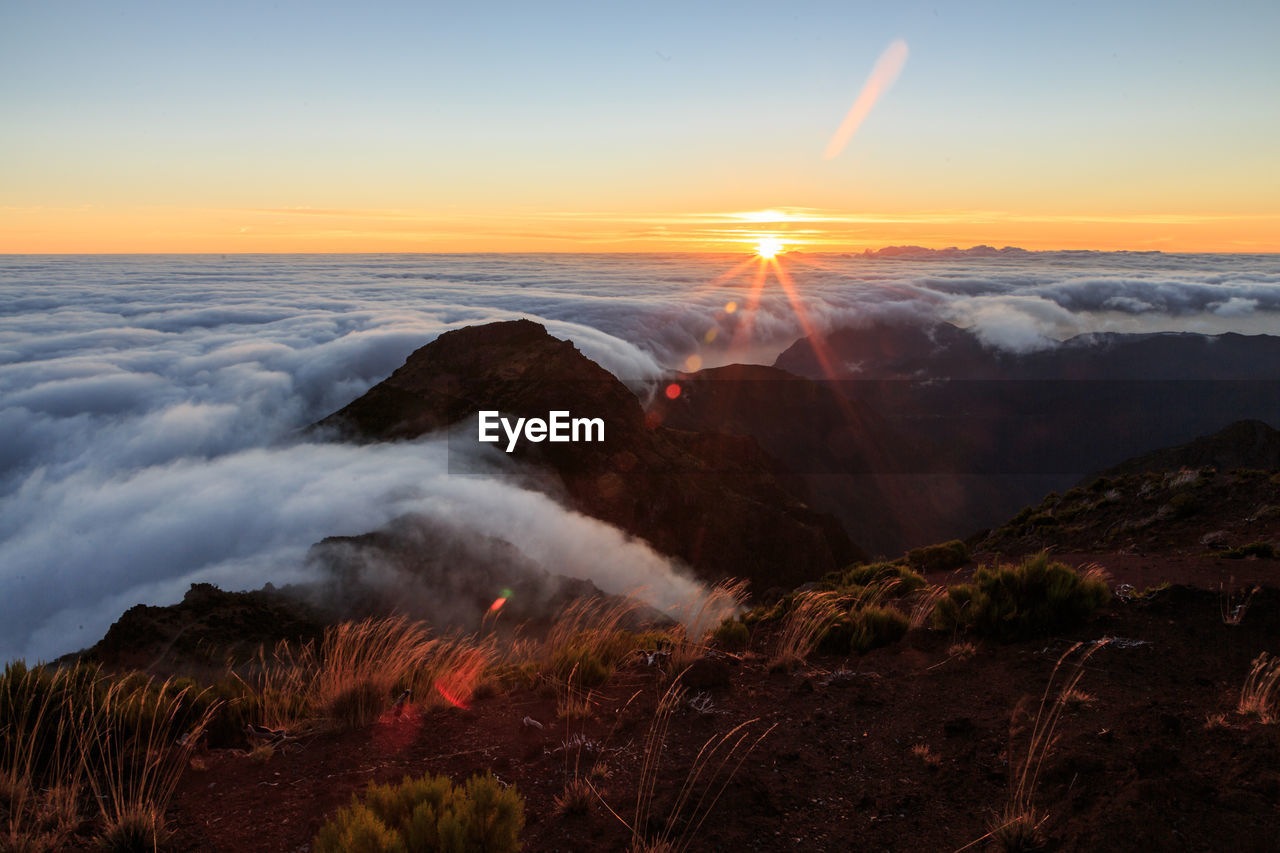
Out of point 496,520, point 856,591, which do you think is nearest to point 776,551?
point 496,520

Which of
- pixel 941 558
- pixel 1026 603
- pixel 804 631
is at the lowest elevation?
pixel 941 558

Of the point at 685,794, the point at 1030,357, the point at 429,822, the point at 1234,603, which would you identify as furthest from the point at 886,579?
the point at 1030,357

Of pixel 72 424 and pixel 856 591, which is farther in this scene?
pixel 72 424

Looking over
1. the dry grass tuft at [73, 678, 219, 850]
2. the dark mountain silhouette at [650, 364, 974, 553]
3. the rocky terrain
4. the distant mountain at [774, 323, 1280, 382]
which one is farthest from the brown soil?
the distant mountain at [774, 323, 1280, 382]

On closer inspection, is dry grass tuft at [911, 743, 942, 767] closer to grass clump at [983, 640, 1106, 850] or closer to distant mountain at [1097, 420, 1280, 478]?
grass clump at [983, 640, 1106, 850]

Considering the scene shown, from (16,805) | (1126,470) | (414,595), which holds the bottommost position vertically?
(414,595)

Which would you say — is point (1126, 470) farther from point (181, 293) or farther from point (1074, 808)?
point (181, 293)

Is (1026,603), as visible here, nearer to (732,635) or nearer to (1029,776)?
(732,635)
